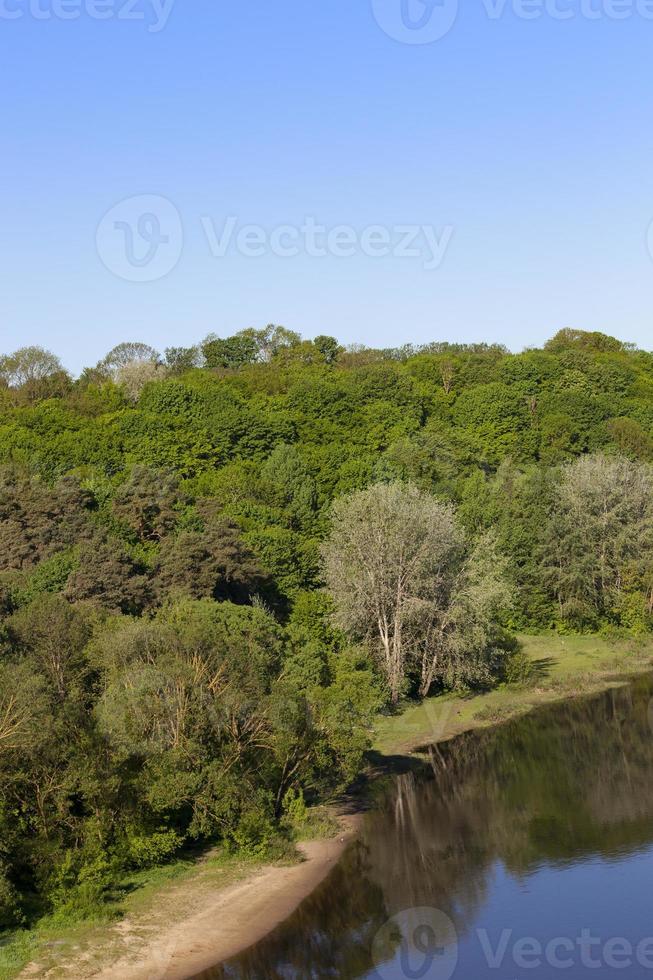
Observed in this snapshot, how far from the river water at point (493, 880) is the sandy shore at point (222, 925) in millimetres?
588

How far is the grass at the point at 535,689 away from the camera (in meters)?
58.5

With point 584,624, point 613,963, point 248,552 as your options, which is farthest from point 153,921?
point 584,624

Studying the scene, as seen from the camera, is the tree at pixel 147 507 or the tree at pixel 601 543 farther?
the tree at pixel 147 507

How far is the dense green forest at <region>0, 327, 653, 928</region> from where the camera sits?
38031 millimetres

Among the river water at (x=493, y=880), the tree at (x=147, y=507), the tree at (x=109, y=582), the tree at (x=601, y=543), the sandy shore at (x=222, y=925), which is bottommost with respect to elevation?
the river water at (x=493, y=880)

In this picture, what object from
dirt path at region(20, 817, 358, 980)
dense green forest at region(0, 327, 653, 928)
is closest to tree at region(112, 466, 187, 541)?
Result: dense green forest at region(0, 327, 653, 928)

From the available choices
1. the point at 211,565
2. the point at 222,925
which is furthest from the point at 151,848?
the point at 211,565

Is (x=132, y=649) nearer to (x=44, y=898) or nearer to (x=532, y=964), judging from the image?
(x=44, y=898)

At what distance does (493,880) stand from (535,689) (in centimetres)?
2955

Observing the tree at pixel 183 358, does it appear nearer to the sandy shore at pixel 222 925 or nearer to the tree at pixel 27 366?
the tree at pixel 27 366

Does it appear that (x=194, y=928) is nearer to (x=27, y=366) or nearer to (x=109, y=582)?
(x=109, y=582)

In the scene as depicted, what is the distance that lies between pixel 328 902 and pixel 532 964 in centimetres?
766

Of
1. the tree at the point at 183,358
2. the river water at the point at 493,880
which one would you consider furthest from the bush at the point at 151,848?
the tree at the point at 183,358

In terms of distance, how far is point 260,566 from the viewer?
74.2 m
